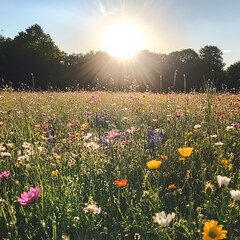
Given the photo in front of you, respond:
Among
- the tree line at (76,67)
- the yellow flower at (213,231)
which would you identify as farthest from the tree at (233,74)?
the yellow flower at (213,231)

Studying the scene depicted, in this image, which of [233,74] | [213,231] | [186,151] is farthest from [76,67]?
[213,231]

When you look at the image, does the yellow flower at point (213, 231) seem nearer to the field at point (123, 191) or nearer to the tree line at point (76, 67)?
the field at point (123, 191)

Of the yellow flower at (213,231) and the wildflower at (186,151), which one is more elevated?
the wildflower at (186,151)

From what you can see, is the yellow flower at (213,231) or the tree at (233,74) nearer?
the yellow flower at (213,231)

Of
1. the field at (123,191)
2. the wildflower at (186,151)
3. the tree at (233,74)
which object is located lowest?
the field at (123,191)

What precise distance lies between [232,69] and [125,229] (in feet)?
137

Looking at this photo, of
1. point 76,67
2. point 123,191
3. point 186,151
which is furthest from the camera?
Answer: point 76,67

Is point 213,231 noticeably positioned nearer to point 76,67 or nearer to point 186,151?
point 186,151

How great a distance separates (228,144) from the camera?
343 cm

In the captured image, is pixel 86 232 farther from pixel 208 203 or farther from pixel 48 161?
pixel 48 161

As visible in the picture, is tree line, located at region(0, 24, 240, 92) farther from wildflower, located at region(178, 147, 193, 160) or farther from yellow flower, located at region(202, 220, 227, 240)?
yellow flower, located at region(202, 220, 227, 240)

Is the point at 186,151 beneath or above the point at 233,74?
beneath

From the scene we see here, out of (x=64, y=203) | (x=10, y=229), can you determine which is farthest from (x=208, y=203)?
(x=10, y=229)

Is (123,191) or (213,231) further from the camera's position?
(123,191)
